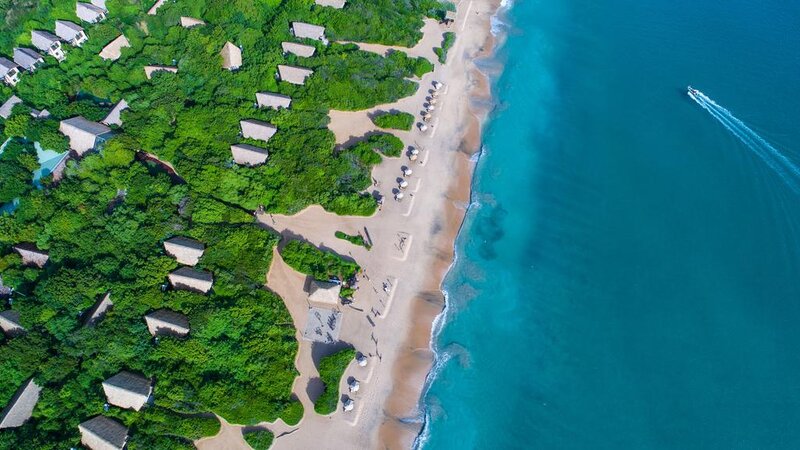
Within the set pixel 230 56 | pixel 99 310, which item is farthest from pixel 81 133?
pixel 99 310

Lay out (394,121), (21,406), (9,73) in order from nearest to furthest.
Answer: (21,406) → (394,121) → (9,73)

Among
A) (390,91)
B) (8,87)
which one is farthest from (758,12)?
(8,87)

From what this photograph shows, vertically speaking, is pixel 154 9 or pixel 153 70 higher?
pixel 154 9

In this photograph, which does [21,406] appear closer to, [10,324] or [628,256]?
[10,324]

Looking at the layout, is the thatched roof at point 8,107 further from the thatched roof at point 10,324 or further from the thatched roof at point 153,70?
the thatched roof at point 10,324

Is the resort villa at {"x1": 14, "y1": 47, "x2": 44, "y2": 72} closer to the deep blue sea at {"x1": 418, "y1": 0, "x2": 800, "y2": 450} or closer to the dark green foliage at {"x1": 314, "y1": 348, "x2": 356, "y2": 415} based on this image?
the dark green foliage at {"x1": 314, "y1": 348, "x2": 356, "y2": 415}

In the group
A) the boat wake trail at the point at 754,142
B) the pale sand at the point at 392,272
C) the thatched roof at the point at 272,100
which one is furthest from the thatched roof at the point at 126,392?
the boat wake trail at the point at 754,142

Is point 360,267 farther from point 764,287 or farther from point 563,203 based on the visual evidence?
point 764,287
